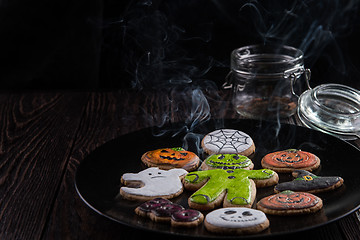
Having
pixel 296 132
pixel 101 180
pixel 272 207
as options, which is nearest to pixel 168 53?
pixel 296 132

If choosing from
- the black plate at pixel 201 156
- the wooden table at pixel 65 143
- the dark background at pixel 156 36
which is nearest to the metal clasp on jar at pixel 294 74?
the wooden table at pixel 65 143

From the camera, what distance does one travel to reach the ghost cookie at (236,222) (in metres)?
1.00

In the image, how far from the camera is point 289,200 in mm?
1094

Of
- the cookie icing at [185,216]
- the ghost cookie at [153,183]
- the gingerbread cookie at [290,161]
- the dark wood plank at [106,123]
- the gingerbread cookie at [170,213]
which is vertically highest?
the cookie icing at [185,216]

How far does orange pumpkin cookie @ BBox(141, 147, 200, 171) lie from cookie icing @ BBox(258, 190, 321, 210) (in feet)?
0.93

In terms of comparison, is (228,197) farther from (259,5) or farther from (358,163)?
(259,5)

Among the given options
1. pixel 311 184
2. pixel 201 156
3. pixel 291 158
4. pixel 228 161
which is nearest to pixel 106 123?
pixel 201 156

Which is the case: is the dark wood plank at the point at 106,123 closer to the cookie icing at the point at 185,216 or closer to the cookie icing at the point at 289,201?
the cookie icing at the point at 185,216

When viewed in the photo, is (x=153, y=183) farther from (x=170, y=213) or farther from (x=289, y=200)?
(x=289, y=200)

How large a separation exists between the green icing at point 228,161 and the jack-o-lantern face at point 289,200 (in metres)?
0.20

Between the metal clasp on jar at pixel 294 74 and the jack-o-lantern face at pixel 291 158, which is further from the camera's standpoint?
the metal clasp on jar at pixel 294 74

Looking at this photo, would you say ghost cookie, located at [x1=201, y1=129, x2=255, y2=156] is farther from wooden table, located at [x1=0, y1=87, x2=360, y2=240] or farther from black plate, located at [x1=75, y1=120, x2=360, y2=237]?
wooden table, located at [x1=0, y1=87, x2=360, y2=240]

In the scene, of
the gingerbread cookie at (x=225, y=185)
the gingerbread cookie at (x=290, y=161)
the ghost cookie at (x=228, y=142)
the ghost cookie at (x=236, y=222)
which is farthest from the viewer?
the ghost cookie at (x=228, y=142)

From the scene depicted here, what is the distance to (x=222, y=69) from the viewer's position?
269 centimetres
